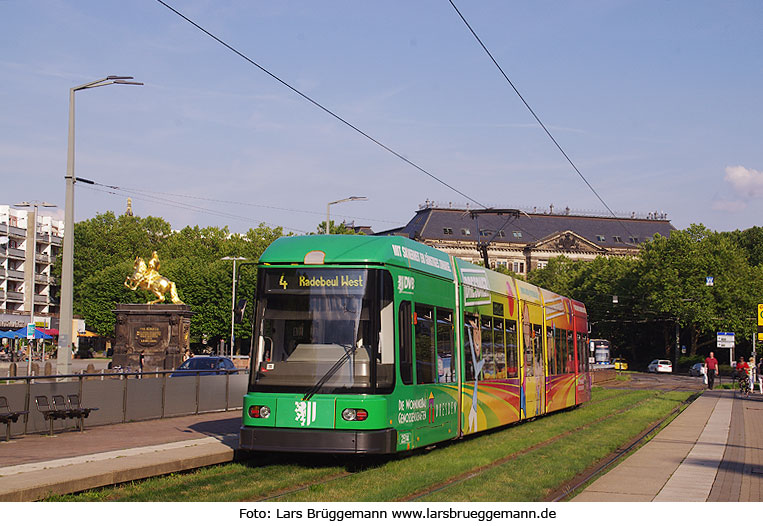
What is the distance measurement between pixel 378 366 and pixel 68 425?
790 cm

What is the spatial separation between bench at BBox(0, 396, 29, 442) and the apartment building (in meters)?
91.2

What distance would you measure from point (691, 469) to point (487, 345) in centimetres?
510

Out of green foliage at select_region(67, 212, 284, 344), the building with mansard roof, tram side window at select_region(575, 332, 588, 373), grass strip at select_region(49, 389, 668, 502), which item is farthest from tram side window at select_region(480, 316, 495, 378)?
the building with mansard roof

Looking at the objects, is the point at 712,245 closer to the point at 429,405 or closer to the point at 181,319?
the point at 181,319

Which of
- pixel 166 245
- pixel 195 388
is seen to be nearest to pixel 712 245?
pixel 166 245

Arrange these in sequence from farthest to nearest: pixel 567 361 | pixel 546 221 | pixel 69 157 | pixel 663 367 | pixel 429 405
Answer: pixel 546 221 < pixel 663 367 < pixel 567 361 < pixel 69 157 < pixel 429 405

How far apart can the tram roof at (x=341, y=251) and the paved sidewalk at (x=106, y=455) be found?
9.60ft

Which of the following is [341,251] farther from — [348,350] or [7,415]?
[7,415]

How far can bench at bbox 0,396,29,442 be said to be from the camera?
15406 millimetres

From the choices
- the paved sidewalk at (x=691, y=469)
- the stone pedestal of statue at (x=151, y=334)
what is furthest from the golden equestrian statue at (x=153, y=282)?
the paved sidewalk at (x=691, y=469)

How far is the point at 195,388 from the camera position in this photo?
2262 centimetres

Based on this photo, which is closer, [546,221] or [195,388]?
[195,388]

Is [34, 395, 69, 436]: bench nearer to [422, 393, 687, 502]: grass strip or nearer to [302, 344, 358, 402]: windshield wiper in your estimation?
[302, 344, 358, 402]: windshield wiper

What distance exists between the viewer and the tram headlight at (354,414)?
12469 millimetres
